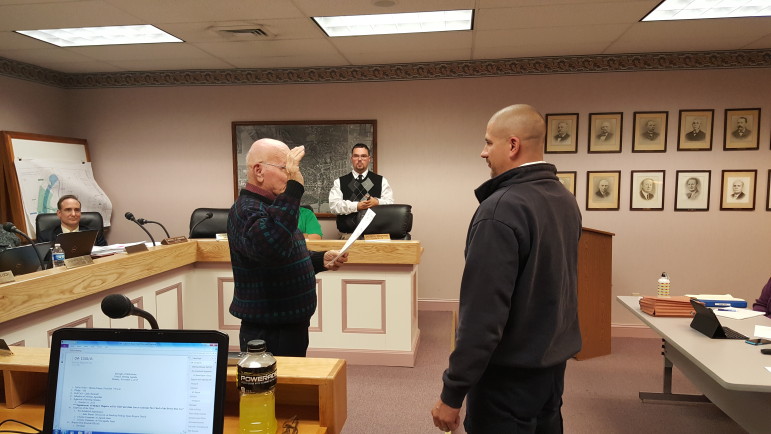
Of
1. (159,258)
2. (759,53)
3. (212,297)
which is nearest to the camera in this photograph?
(159,258)

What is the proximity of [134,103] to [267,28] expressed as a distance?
2480 mm

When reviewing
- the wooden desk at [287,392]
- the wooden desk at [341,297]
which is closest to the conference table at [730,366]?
the wooden desk at [287,392]

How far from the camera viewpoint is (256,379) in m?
1.08

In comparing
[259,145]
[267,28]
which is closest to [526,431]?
[259,145]

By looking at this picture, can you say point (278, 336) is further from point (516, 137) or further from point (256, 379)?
point (516, 137)

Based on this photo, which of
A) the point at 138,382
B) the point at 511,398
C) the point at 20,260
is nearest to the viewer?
the point at 138,382

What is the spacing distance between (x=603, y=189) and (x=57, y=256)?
4385mm

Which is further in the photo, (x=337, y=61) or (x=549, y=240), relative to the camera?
(x=337, y=61)

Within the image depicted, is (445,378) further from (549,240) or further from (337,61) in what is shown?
(337,61)

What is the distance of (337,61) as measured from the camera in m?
4.66

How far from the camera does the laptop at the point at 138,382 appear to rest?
977 mm

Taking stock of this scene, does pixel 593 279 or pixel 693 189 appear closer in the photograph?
pixel 593 279

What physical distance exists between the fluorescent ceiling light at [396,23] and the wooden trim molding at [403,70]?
1.05 metres

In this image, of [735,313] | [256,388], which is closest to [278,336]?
[256,388]
